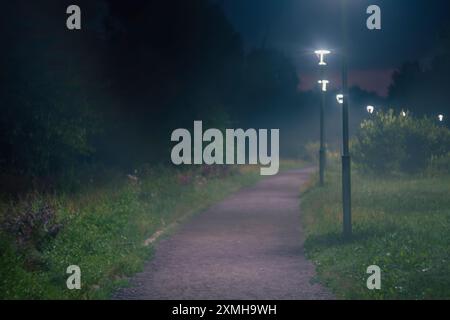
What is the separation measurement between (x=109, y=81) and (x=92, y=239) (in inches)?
678

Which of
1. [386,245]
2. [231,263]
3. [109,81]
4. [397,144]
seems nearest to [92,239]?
[231,263]

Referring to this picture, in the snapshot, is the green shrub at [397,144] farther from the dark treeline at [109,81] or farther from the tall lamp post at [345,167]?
the tall lamp post at [345,167]

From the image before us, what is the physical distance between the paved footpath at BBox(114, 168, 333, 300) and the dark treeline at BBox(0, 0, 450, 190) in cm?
637

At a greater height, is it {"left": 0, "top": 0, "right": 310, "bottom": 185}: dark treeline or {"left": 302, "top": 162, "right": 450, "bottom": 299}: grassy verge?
{"left": 0, "top": 0, "right": 310, "bottom": 185}: dark treeline

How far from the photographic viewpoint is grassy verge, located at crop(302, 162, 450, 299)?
9.21m

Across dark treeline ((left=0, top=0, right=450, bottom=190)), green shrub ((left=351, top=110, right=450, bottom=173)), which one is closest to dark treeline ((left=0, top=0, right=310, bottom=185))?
dark treeline ((left=0, top=0, right=450, bottom=190))

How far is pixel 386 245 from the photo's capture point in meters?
12.2

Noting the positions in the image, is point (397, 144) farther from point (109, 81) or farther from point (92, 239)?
point (92, 239)

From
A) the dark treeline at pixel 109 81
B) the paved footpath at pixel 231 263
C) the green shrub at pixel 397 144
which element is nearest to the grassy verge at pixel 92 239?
the paved footpath at pixel 231 263

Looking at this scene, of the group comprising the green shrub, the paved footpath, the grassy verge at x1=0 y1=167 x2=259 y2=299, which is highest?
the green shrub

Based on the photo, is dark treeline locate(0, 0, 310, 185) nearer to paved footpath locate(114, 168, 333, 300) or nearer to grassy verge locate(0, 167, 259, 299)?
grassy verge locate(0, 167, 259, 299)

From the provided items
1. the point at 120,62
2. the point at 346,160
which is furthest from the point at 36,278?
the point at 120,62
